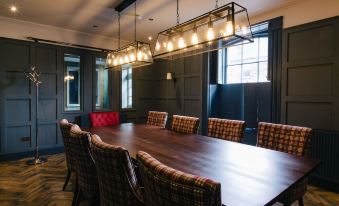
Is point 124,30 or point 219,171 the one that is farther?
point 124,30

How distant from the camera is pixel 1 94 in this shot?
3842mm

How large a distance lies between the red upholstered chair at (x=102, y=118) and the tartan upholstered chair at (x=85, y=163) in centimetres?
187

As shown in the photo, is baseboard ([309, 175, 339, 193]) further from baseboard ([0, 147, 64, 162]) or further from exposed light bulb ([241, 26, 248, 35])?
baseboard ([0, 147, 64, 162])

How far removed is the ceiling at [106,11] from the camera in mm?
3186

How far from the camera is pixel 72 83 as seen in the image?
186 inches

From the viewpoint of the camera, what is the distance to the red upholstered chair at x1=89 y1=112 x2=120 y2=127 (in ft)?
12.4

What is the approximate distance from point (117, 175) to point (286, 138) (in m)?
1.64

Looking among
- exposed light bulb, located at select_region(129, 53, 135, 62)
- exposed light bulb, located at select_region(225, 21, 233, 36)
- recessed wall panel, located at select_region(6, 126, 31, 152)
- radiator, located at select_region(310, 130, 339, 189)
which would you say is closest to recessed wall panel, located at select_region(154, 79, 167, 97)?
exposed light bulb, located at select_region(129, 53, 135, 62)

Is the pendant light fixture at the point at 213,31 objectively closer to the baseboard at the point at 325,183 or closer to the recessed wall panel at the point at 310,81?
the recessed wall panel at the point at 310,81

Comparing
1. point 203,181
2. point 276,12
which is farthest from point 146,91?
point 203,181

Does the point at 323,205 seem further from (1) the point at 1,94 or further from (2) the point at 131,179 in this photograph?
(1) the point at 1,94

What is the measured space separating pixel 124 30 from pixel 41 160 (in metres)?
2.93

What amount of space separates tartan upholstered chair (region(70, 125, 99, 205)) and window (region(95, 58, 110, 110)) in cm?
325

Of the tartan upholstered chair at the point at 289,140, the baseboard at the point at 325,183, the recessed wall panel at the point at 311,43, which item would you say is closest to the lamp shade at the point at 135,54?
the tartan upholstered chair at the point at 289,140
